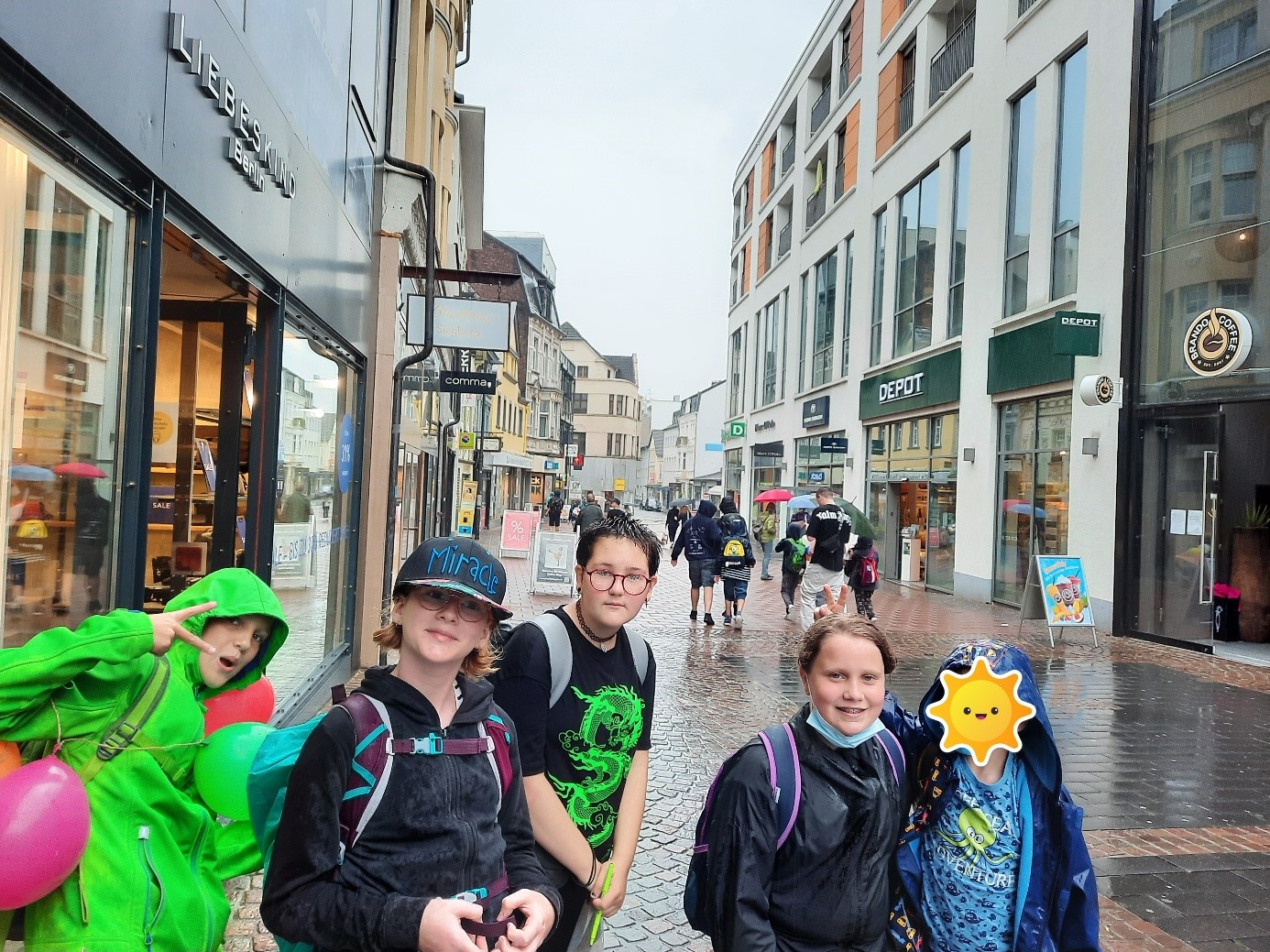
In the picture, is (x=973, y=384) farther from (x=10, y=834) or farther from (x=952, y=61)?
(x=10, y=834)

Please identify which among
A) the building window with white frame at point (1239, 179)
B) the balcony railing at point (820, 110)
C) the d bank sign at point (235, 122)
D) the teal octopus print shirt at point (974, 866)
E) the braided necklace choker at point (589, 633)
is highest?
the balcony railing at point (820, 110)

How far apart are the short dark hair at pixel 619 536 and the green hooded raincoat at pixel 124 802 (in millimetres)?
1079

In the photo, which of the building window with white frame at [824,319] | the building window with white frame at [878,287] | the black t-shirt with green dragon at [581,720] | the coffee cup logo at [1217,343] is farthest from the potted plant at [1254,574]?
the building window with white frame at [824,319]

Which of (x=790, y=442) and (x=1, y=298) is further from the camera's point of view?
(x=790, y=442)

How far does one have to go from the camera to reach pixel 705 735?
695 centimetres

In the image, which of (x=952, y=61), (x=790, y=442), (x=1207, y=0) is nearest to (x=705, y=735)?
(x=1207, y=0)

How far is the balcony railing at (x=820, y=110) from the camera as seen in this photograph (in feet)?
99.9

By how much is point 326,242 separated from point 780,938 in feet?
19.9

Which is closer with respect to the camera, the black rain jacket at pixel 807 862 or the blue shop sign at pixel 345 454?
the black rain jacket at pixel 807 862

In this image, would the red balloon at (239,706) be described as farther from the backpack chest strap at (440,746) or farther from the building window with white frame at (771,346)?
the building window with white frame at (771,346)

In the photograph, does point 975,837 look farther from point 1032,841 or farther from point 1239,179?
point 1239,179

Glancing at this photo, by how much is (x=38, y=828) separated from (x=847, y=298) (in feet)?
87.5

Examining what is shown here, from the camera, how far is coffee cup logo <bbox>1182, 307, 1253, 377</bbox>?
37.3 feet

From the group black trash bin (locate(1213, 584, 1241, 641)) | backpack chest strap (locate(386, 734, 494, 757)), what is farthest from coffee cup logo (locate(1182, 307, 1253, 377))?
backpack chest strap (locate(386, 734, 494, 757))
